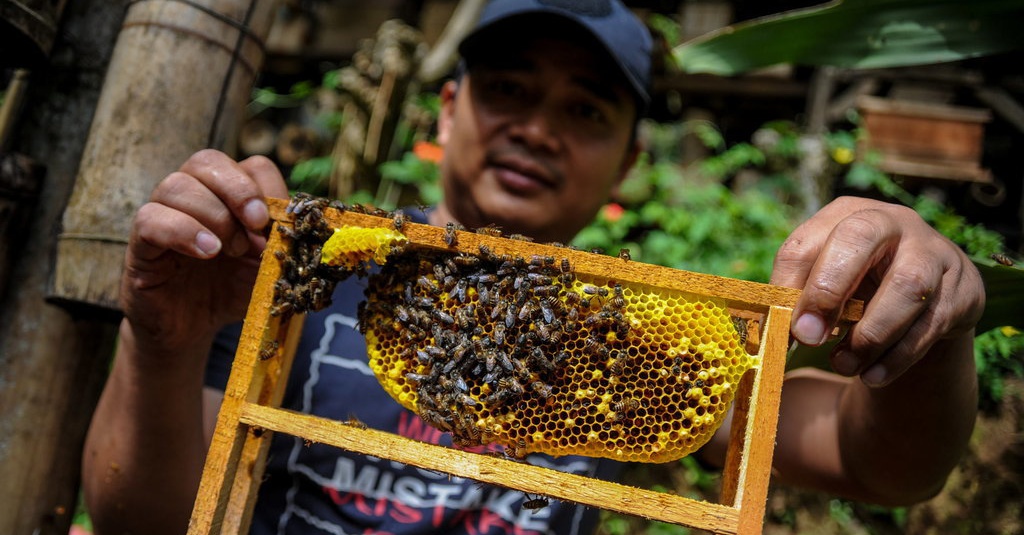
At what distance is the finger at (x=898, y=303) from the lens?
1.66 metres

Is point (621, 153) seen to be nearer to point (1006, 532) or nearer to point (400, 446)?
point (400, 446)

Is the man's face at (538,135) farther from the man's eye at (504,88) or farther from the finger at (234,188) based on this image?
the finger at (234,188)

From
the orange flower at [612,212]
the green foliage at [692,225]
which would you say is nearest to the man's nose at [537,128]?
the green foliage at [692,225]

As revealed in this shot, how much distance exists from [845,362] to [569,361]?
82 centimetres

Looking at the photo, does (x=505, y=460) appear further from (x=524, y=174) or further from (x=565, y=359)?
(x=524, y=174)

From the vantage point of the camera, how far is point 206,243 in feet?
6.26

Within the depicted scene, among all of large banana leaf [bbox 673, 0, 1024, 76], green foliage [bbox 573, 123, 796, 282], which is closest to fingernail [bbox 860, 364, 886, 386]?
large banana leaf [bbox 673, 0, 1024, 76]

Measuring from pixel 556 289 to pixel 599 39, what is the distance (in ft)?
5.68

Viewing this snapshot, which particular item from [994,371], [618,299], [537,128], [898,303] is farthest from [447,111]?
[994,371]

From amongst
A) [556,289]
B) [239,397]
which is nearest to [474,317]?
[556,289]

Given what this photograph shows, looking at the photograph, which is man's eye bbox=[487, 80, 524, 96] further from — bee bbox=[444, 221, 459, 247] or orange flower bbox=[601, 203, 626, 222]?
orange flower bbox=[601, 203, 626, 222]

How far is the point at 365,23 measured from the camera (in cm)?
998

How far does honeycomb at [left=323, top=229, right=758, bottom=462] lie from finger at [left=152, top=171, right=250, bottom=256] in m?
0.36

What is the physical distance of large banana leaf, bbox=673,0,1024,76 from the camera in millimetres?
2123
